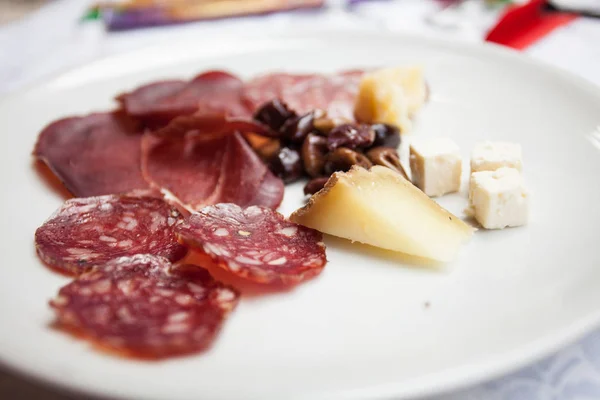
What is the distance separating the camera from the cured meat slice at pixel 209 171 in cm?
149

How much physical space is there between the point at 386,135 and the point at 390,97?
5.9 inches

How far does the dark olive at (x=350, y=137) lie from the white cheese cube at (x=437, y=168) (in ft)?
0.42

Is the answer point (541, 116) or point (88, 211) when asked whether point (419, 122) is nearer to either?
point (541, 116)

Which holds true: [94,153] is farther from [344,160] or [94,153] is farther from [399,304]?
[399,304]

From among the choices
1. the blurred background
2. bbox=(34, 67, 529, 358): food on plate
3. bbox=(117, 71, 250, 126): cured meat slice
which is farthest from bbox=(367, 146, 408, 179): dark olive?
the blurred background

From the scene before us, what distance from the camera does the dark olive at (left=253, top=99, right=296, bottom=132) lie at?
1664 mm

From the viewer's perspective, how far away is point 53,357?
3.09 feet

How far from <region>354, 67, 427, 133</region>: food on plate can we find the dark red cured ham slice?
0.22 ft

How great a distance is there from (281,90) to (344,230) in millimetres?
779

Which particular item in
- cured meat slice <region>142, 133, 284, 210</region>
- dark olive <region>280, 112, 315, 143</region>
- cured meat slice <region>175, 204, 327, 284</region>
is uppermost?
dark olive <region>280, 112, 315, 143</region>

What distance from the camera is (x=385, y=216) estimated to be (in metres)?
1.23

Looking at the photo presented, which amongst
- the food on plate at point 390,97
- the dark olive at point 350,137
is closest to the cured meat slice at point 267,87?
the food on plate at point 390,97

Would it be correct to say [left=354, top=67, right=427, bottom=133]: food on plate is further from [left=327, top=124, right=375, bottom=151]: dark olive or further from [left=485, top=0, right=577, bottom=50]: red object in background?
[left=485, top=0, right=577, bottom=50]: red object in background

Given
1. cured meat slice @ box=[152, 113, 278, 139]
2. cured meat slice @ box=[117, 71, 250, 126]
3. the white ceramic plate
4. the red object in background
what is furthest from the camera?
the red object in background
